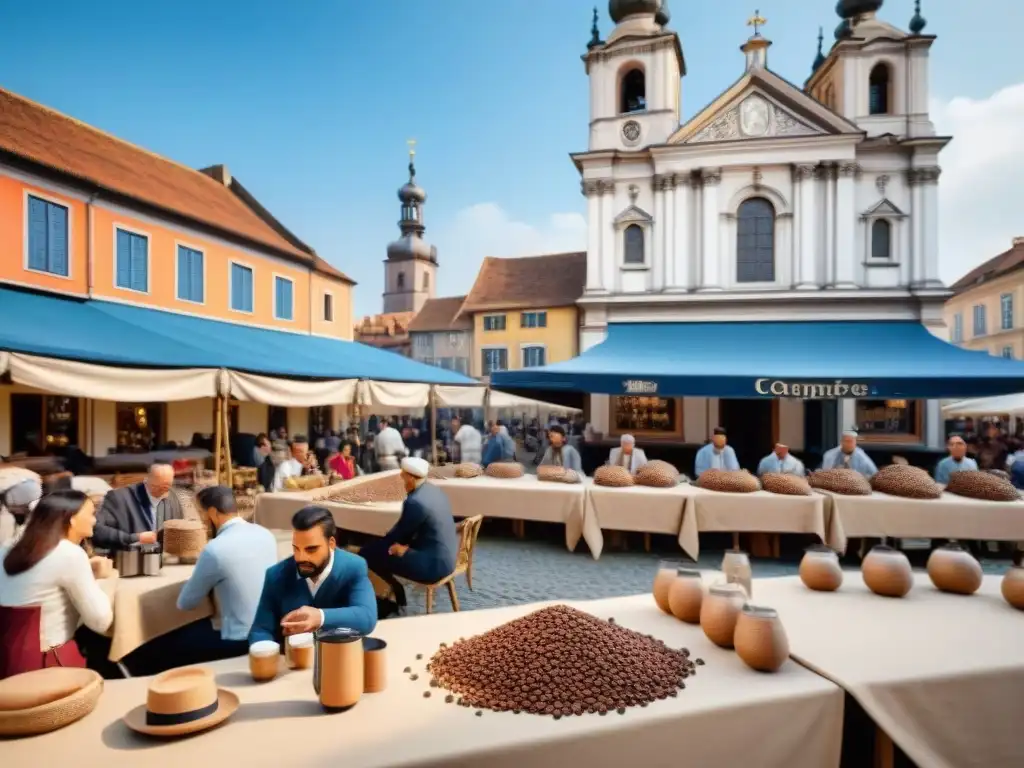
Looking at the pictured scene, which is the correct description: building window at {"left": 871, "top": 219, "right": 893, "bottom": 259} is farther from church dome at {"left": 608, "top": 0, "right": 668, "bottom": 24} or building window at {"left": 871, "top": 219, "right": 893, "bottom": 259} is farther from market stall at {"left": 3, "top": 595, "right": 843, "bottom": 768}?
market stall at {"left": 3, "top": 595, "right": 843, "bottom": 768}

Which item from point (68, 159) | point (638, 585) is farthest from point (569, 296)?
point (638, 585)

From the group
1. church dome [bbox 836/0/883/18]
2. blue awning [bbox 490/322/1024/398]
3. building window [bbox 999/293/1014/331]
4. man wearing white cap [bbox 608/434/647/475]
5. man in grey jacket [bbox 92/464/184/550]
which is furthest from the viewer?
building window [bbox 999/293/1014/331]

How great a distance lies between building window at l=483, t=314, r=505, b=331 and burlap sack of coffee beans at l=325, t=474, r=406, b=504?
64.2ft

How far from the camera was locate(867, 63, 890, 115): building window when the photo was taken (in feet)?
50.6

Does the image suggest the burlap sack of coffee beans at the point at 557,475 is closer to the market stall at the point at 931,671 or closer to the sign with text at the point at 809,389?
the sign with text at the point at 809,389

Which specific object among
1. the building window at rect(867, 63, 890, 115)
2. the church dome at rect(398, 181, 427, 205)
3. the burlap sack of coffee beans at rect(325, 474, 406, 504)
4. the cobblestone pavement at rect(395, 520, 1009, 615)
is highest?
the church dome at rect(398, 181, 427, 205)

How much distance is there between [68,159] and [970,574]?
16.2 meters

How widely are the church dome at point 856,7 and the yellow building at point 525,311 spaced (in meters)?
12.8

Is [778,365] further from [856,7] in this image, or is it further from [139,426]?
[139,426]

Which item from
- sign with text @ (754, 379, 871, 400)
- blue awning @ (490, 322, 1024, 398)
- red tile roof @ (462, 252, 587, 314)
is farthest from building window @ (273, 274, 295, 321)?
sign with text @ (754, 379, 871, 400)

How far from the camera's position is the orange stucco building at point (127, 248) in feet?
34.9

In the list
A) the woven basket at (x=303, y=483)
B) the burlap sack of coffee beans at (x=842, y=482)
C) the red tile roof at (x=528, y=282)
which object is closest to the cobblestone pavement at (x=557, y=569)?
the burlap sack of coffee beans at (x=842, y=482)

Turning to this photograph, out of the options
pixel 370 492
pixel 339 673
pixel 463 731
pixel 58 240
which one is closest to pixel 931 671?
pixel 463 731

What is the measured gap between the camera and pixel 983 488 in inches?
241
